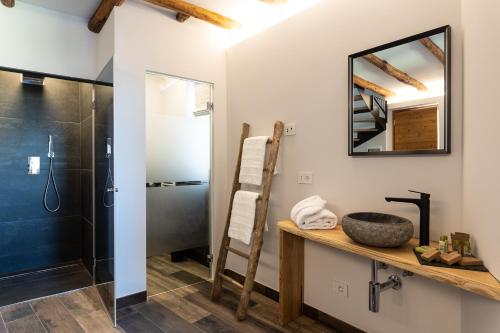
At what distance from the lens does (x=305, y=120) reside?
7.50ft

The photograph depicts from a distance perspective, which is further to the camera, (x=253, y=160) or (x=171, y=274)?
(x=171, y=274)

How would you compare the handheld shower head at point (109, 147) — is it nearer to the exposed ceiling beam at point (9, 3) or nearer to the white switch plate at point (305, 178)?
the exposed ceiling beam at point (9, 3)

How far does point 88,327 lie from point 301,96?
2.38 meters

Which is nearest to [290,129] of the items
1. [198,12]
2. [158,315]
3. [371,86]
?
[371,86]

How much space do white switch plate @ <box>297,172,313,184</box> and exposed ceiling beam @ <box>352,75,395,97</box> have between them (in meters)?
0.73

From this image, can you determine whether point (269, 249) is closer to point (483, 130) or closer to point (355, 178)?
point (355, 178)

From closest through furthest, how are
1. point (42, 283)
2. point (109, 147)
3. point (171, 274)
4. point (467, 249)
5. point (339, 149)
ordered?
1. point (467, 249)
2. point (339, 149)
3. point (109, 147)
4. point (42, 283)
5. point (171, 274)

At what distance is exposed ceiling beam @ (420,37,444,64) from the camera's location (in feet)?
5.13

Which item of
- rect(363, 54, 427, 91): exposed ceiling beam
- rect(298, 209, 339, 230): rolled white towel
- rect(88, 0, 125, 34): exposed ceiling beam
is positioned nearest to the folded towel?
rect(298, 209, 339, 230): rolled white towel

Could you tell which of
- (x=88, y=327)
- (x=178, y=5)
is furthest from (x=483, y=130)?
(x=88, y=327)

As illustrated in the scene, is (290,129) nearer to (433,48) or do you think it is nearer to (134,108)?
(433,48)

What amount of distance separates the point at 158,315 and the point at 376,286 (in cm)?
167

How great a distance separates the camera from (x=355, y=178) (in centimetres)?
198

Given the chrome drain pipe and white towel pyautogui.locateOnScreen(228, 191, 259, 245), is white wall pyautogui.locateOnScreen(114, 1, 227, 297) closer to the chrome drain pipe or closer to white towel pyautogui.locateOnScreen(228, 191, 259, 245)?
white towel pyautogui.locateOnScreen(228, 191, 259, 245)
